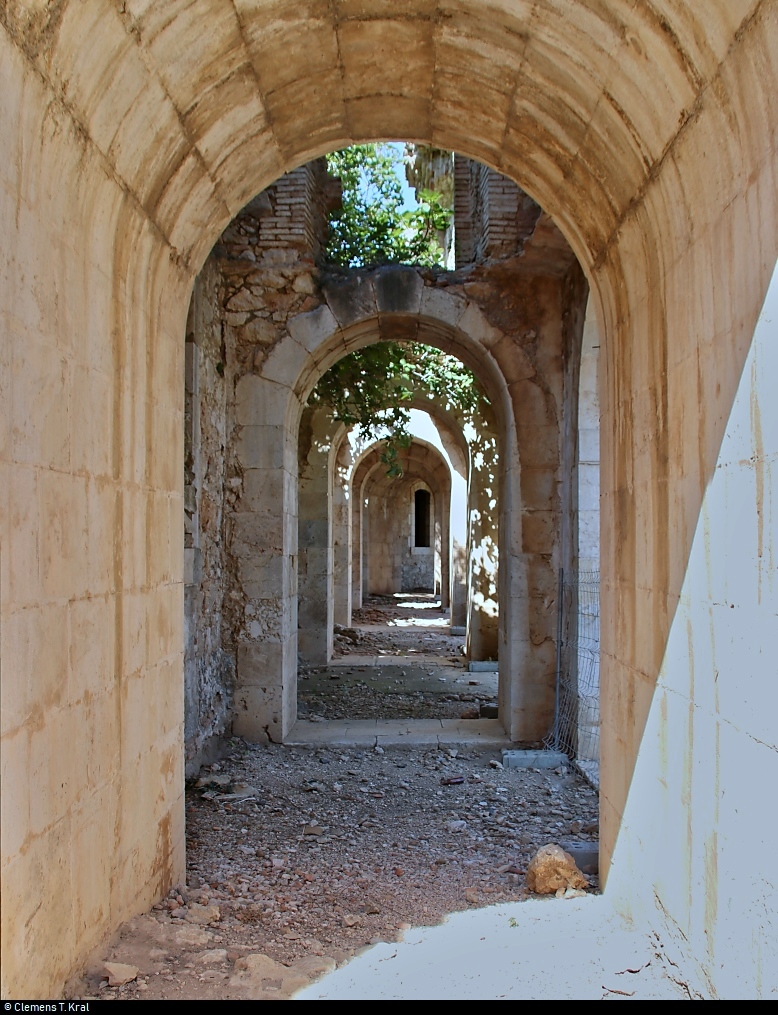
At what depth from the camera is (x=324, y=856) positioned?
4242 mm

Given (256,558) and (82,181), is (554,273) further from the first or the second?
(82,181)

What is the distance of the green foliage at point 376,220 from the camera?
7.48 meters

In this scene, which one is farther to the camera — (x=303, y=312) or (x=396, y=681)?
(x=396, y=681)

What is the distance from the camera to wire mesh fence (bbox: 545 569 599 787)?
5.84m

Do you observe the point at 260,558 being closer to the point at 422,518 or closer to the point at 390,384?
the point at 390,384

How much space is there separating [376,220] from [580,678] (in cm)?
486

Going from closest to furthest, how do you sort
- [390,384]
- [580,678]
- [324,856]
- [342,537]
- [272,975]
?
[272,975], [324,856], [580,678], [390,384], [342,537]

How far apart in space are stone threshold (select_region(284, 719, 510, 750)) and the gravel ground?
7.5 inches

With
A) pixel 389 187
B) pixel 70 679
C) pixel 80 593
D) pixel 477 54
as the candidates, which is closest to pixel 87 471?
pixel 80 593

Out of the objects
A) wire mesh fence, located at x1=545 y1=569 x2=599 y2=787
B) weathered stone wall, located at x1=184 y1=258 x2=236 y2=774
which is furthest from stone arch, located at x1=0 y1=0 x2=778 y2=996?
wire mesh fence, located at x1=545 y1=569 x2=599 y2=787

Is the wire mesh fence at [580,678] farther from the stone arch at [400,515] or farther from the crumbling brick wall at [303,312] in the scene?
the stone arch at [400,515]

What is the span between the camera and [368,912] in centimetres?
348

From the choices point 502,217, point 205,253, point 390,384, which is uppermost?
point 502,217

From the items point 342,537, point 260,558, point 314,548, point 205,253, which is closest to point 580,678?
point 260,558
